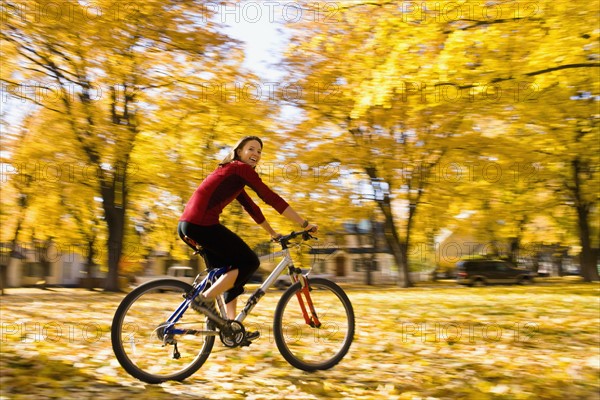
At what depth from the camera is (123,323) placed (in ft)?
13.9

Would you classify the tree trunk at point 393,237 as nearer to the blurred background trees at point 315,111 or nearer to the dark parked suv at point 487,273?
the blurred background trees at point 315,111

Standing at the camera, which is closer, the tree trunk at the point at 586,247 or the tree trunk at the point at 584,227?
the tree trunk at the point at 584,227

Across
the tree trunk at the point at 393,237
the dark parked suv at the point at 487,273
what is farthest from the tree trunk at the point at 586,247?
the tree trunk at the point at 393,237

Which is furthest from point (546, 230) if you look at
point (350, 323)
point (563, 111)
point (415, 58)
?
point (350, 323)

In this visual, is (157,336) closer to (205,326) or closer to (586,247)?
(205,326)

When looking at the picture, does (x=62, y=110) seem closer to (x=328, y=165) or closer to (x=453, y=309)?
(x=328, y=165)

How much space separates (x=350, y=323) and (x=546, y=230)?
2853cm

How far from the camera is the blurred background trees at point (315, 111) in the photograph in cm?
890

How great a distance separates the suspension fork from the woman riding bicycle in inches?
19.9

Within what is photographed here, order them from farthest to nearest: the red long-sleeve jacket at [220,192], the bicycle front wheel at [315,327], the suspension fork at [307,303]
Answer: the suspension fork at [307,303] < the bicycle front wheel at [315,327] < the red long-sleeve jacket at [220,192]

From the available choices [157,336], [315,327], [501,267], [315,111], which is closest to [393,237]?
[315,111]

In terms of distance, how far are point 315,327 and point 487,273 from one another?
27.8 m

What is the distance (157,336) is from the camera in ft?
14.4

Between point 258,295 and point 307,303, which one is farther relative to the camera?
point 307,303
